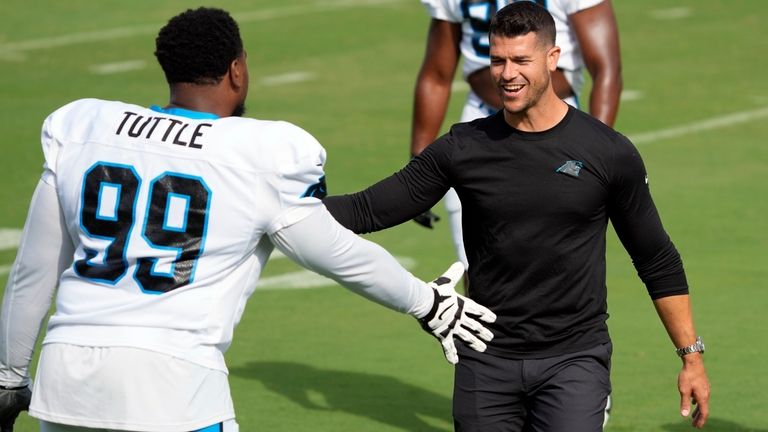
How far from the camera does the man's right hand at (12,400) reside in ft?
16.1

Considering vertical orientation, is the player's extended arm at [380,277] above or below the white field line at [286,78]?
above

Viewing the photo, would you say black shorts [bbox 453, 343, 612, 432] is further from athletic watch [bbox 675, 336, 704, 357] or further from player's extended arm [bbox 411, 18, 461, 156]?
player's extended arm [bbox 411, 18, 461, 156]

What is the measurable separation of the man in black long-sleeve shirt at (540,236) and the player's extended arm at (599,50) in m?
1.93

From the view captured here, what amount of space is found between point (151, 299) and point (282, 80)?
13967mm

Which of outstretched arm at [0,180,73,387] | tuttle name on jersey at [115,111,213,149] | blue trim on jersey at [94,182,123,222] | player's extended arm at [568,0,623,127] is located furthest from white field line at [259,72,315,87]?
blue trim on jersey at [94,182,123,222]

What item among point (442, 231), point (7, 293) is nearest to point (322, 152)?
point (7, 293)

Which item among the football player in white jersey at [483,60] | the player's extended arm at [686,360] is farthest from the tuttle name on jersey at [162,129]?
the football player in white jersey at [483,60]

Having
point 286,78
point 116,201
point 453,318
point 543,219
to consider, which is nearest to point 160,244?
point 116,201

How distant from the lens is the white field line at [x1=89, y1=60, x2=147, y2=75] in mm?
18500

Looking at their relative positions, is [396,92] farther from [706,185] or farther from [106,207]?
[106,207]

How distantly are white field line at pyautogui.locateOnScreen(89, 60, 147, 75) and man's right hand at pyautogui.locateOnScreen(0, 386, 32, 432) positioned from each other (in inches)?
539

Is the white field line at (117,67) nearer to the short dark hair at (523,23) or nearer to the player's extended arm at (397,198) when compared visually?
the player's extended arm at (397,198)

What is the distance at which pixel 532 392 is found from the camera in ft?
Answer: 18.0

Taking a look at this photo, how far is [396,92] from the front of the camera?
696 inches
